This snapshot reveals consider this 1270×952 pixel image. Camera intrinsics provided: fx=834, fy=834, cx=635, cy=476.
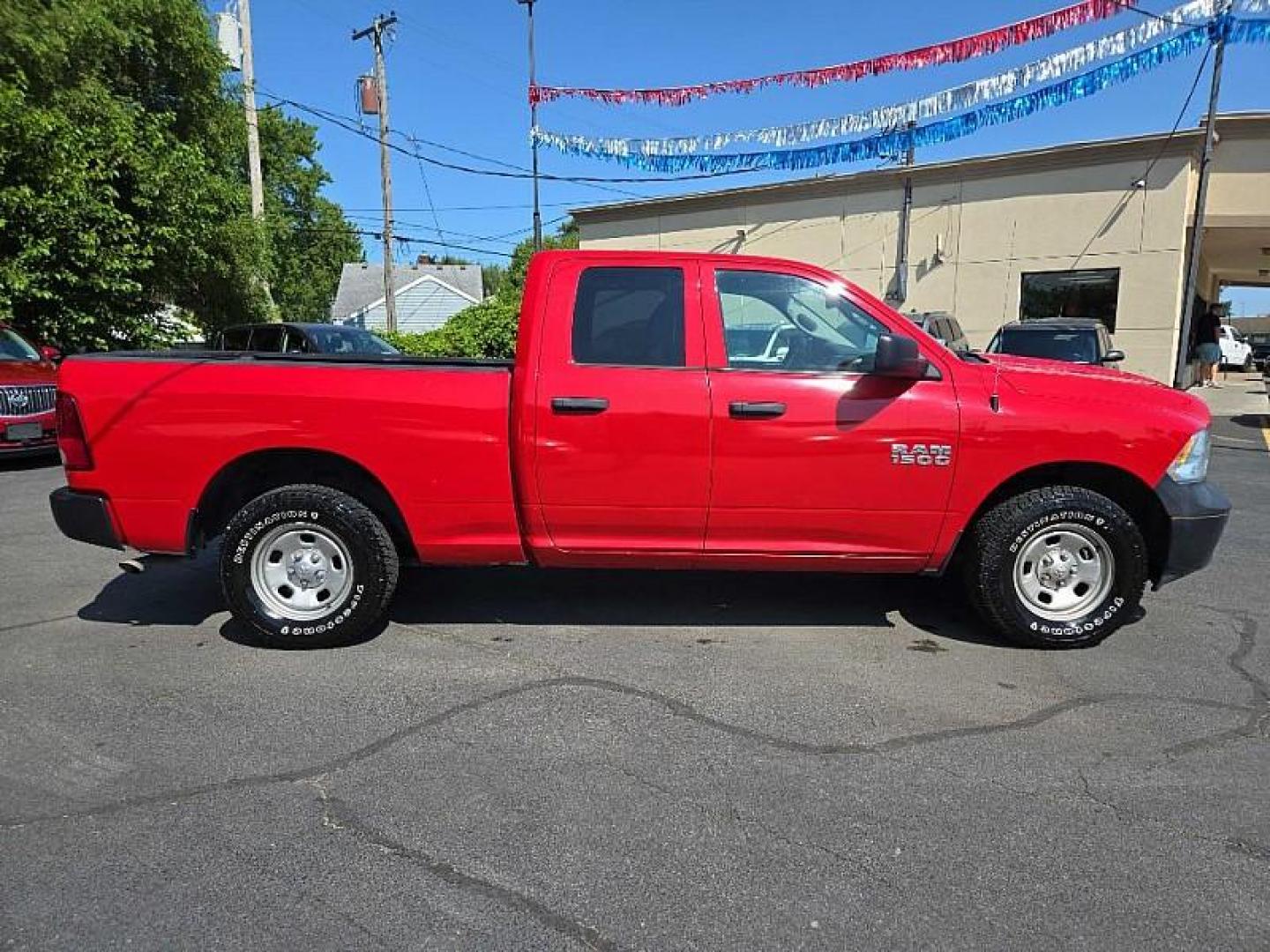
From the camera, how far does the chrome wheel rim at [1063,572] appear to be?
416 centimetres

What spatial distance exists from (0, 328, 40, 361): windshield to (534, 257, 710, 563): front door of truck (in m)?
9.32

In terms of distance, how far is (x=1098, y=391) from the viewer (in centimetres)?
405

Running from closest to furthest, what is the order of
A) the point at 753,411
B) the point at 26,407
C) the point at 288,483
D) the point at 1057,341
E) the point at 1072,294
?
the point at 753,411 → the point at 288,483 → the point at 26,407 → the point at 1057,341 → the point at 1072,294

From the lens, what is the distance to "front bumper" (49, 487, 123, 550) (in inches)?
163

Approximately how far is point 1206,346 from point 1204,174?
6.54m

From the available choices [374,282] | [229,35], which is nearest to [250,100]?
[229,35]

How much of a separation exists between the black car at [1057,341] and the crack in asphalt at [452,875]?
403 inches

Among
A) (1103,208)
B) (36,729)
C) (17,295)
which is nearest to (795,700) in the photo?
(36,729)

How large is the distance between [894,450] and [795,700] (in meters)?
1.28

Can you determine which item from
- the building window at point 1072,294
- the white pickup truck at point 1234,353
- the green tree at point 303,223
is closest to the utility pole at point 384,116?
the green tree at point 303,223

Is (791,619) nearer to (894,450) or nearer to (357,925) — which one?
(894,450)

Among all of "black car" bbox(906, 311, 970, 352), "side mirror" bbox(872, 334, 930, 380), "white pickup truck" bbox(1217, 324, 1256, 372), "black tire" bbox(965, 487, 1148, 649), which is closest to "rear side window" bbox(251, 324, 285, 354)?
"black car" bbox(906, 311, 970, 352)

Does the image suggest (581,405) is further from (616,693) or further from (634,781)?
(634,781)

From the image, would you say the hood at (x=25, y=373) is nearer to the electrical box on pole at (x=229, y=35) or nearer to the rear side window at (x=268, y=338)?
the rear side window at (x=268, y=338)
